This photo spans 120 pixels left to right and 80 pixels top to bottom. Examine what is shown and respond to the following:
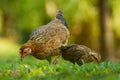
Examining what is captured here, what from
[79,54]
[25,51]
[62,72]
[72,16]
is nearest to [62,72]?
[62,72]

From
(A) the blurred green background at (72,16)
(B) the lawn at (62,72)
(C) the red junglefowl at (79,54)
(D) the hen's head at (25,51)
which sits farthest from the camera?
(A) the blurred green background at (72,16)

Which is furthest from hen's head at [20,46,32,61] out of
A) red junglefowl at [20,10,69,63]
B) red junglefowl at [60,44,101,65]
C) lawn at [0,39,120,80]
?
lawn at [0,39,120,80]

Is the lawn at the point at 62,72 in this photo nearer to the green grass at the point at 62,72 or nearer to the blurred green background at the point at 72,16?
the green grass at the point at 62,72

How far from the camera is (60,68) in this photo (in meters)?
9.88

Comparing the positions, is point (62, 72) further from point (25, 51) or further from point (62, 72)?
point (25, 51)

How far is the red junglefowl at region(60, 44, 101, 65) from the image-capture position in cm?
1085

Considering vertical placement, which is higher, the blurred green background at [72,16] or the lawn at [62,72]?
the blurred green background at [72,16]

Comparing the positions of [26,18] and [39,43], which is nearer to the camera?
[39,43]

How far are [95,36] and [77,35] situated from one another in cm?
146

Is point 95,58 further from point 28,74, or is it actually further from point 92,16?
point 92,16

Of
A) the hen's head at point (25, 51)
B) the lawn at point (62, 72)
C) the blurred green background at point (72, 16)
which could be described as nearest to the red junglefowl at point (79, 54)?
the lawn at point (62, 72)

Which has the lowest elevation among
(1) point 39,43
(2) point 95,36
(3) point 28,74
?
(3) point 28,74

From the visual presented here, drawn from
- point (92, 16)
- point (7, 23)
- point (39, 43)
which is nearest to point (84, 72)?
point (39, 43)

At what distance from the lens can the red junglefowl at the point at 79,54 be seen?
1085 cm
